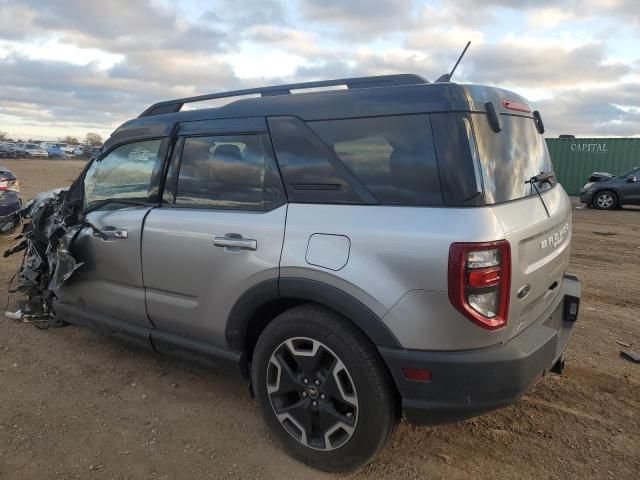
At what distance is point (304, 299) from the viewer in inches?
102

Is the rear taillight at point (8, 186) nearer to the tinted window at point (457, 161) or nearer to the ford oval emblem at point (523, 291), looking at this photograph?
the tinted window at point (457, 161)

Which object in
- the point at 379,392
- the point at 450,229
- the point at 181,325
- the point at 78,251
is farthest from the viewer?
the point at 78,251

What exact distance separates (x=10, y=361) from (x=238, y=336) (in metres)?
2.28

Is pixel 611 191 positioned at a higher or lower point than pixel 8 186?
lower

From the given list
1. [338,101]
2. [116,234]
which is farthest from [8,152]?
[338,101]

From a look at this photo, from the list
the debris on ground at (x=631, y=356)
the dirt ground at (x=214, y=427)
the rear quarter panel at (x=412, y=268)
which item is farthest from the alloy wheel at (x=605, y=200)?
the rear quarter panel at (x=412, y=268)

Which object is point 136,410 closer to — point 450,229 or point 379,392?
point 379,392

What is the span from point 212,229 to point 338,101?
1013 millimetres

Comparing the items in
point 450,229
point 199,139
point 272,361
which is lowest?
point 272,361

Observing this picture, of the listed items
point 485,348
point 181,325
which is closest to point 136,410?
point 181,325

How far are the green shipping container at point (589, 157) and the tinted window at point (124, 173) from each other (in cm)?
2178

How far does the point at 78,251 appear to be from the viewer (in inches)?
151

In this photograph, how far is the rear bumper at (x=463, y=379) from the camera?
2.25 metres

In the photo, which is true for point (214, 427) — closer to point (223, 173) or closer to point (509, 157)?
point (223, 173)
